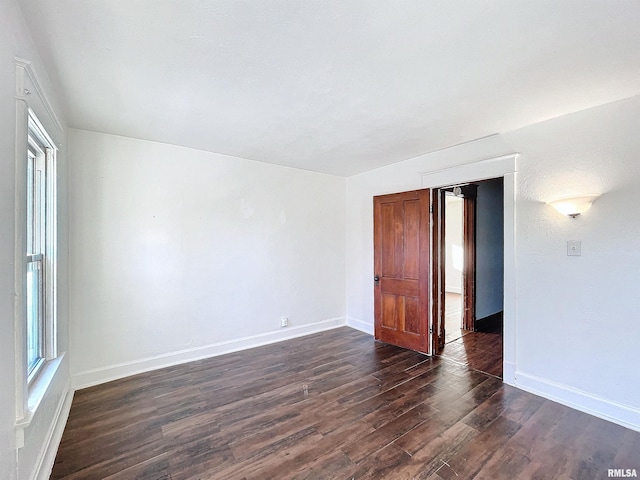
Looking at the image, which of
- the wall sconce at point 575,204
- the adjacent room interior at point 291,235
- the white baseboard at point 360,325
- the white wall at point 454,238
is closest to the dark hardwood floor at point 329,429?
the adjacent room interior at point 291,235

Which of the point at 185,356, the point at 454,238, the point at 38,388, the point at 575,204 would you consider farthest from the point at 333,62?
the point at 454,238

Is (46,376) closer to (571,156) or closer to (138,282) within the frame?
(138,282)

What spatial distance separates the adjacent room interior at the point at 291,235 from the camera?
4.87ft

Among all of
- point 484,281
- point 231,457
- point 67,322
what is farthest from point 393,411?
point 484,281

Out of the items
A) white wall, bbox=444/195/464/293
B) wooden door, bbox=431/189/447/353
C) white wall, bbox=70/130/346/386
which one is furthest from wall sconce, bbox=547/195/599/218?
white wall, bbox=444/195/464/293

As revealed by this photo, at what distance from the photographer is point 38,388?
1.79 m

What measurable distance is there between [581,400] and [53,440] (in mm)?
4105

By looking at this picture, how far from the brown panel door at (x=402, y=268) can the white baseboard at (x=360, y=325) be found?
31 centimetres

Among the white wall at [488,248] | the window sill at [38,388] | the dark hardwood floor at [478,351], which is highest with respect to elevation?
the white wall at [488,248]

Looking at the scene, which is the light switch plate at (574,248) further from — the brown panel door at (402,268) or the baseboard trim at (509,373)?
the brown panel door at (402,268)

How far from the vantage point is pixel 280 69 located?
1.83 metres

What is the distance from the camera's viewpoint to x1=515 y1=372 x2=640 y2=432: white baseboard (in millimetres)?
2199

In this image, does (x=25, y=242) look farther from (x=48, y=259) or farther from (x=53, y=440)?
(x=53, y=440)

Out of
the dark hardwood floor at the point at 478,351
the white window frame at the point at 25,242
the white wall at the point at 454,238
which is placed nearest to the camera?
→ the white window frame at the point at 25,242
